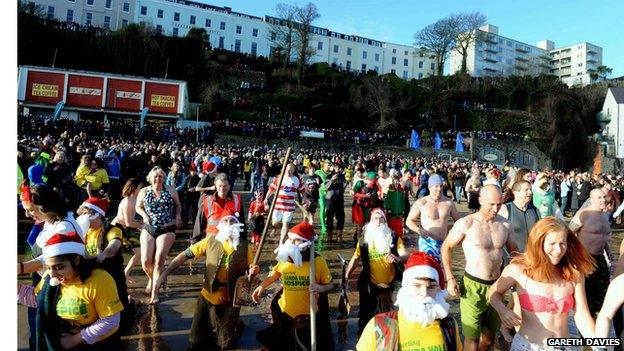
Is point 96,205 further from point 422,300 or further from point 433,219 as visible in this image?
point 433,219

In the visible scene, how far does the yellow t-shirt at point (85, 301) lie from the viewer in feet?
9.45

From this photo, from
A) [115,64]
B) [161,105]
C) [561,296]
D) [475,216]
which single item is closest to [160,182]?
[475,216]

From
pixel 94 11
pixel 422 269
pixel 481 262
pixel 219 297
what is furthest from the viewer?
pixel 94 11

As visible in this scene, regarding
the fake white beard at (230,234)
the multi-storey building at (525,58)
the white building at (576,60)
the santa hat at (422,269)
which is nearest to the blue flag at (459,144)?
the fake white beard at (230,234)

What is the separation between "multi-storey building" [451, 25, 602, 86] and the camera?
8481 cm

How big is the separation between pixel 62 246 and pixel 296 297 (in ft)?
6.60

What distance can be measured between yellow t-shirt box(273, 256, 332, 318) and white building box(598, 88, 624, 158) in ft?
195

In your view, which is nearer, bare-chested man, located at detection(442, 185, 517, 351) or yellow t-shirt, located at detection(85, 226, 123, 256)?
bare-chested man, located at detection(442, 185, 517, 351)

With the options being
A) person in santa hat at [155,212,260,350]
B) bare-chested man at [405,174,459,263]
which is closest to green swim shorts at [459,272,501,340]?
bare-chested man at [405,174,459,263]

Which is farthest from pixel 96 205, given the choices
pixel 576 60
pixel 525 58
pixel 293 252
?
pixel 576 60

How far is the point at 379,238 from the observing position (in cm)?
461

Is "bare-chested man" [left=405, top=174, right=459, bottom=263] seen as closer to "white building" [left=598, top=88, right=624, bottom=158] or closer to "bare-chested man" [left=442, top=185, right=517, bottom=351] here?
"bare-chested man" [left=442, top=185, right=517, bottom=351]

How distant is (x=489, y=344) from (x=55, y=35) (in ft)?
167
